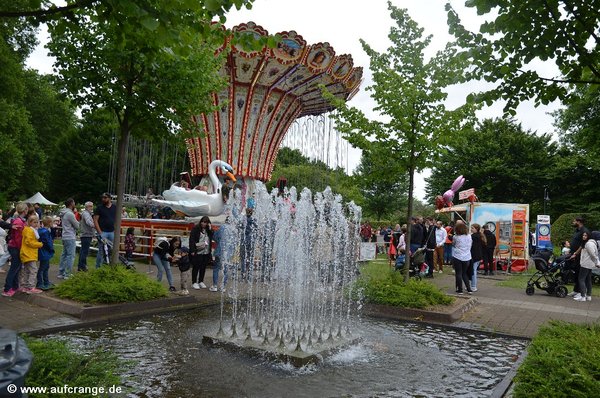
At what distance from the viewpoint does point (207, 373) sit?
19.1 feet

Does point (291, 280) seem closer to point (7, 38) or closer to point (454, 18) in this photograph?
point (454, 18)

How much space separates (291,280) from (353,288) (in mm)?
1392

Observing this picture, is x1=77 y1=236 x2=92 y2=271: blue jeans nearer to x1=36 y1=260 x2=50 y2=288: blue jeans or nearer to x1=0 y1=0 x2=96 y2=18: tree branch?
x1=36 y1=260 x2=50 y2=288: blue jeans

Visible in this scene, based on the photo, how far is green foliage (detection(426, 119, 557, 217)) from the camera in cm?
3966

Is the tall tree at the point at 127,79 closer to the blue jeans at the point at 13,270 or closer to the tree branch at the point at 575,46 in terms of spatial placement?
the blue jeans at the point at 13,270

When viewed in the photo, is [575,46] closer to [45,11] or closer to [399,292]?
[45,11]

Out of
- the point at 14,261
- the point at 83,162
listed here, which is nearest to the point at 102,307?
the point at 14,261

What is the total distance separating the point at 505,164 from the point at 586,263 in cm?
2983

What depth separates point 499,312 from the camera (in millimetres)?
10539

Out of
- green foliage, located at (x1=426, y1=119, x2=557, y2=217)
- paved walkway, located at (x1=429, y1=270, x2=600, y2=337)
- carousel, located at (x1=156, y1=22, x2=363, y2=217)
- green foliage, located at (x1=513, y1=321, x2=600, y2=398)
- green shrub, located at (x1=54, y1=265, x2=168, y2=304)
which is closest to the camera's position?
green foliage, located at (x1=513, y1=321, x2=600, y2=398)

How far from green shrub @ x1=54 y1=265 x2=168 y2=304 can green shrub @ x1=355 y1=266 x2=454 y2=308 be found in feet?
13.6

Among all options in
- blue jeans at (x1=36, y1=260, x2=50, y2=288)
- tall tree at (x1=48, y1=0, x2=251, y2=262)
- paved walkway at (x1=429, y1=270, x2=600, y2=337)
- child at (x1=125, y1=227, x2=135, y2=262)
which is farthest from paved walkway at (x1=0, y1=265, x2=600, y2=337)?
tall tree at (x1=48, y1=0, x2=251, y2=262)

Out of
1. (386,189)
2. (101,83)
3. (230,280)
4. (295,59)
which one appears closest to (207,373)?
(101,83)

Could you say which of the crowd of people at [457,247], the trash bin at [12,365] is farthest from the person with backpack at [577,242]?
the trash bin at [12,365]
